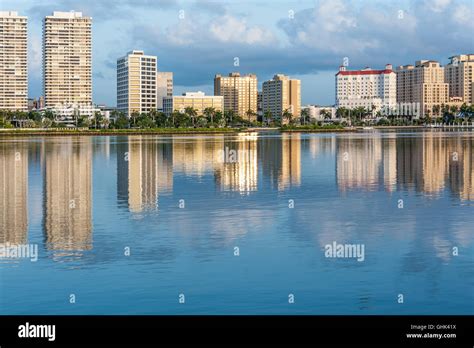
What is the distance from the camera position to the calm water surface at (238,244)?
1090 cm

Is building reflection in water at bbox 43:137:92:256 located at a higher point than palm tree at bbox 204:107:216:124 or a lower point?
lower

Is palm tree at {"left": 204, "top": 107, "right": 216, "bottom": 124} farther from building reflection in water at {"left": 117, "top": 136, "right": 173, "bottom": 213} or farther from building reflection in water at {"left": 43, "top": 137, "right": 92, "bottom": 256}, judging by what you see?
building reflection in water at {"left": 43, "top": 137, "right": 92, "bottom": 256}

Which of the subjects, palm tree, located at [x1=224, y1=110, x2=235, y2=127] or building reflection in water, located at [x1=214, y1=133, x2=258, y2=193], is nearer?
building reflection in water, located at [x1=214, y1=133, x2=258, y2=193]

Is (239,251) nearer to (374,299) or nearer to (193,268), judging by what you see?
(193,268)

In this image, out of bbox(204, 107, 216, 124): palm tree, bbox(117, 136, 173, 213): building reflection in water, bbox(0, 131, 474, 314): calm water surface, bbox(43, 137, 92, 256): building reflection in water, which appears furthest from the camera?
bbox(204, 107, 216, 124): palm tree

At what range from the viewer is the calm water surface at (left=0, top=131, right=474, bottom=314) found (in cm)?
1090

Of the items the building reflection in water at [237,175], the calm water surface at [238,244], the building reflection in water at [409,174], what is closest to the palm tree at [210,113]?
the building reflection in water at [409,174]

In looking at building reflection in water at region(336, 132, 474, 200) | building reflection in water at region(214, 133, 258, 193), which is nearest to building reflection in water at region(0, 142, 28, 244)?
building reflection in water at region(214, 133, 258, 193)

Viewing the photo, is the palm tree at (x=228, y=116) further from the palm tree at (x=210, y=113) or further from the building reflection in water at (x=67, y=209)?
the building reflection in water at (x=67, y=209)

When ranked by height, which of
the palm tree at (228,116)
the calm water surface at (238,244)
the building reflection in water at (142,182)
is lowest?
the calm water surface at (238,244)

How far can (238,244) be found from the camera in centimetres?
1500

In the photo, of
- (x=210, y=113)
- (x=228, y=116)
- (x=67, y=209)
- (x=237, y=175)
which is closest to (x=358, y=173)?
(x=237, y=175)

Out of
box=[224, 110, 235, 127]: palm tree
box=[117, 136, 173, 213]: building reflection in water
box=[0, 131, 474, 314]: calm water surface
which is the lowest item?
box=[0, 131, 474, 314]: calm water surface
